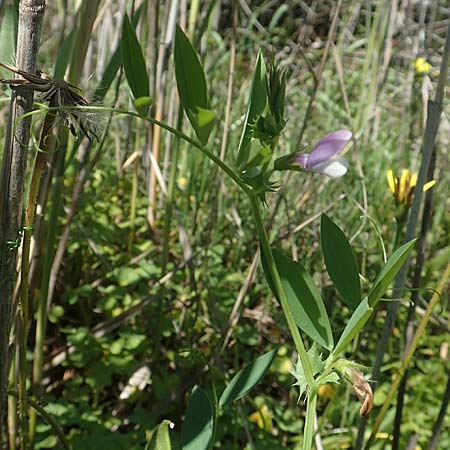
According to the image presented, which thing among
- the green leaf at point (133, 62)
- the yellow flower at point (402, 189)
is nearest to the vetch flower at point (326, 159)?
the green leaf at point (133, 62)

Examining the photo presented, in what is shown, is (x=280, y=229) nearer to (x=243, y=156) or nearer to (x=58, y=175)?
(x=58, y=175)

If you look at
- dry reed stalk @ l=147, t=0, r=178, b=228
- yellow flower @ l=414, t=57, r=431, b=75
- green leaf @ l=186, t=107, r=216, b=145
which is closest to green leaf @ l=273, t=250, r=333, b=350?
green leaf @ l=186, t=107, r=216, b=145

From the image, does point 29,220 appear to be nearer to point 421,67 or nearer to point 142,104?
point 142,104

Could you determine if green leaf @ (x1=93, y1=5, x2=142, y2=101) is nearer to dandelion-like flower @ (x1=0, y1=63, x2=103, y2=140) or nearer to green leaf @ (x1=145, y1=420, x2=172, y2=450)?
dandelion-like flower @ (x1=0, y1=63, x2=103, y2=140)

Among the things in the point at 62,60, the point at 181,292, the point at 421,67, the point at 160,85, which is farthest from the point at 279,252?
the point at 421,67

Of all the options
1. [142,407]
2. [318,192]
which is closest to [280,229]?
[318,192]

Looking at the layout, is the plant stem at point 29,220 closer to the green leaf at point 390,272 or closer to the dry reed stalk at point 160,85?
the green leaf at point 390,272
